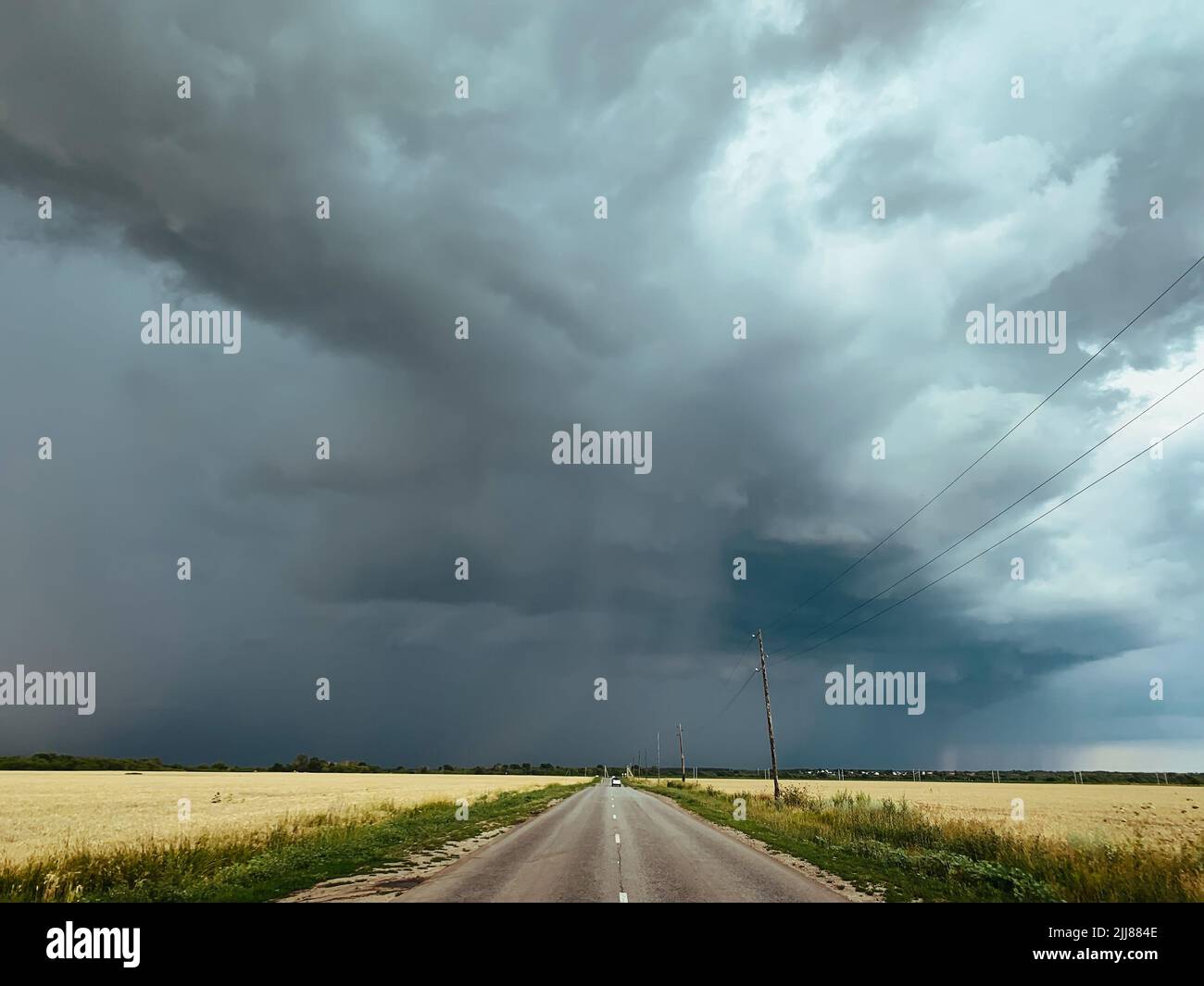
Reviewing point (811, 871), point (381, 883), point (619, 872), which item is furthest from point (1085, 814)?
point (381, 883)

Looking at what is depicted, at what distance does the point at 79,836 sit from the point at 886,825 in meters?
28.5

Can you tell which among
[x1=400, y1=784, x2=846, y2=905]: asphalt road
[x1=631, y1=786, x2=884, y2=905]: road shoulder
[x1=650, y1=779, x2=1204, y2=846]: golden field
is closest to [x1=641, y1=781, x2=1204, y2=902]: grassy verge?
[x1=631, y1=786, x2=884, y2=905]: road shoulder

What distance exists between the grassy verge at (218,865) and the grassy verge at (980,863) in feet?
41.8

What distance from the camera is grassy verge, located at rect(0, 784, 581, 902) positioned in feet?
47.6

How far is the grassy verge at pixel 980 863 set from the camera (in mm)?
14312

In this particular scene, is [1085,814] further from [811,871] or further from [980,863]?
[811,871]

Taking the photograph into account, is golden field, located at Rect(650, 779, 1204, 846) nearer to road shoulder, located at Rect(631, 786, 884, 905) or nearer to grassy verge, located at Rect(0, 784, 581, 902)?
road shoulder, located at Rect(631, 786, 884, 905)

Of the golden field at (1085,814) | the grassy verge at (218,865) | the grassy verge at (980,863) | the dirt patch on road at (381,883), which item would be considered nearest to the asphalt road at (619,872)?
the dirt patch on road at (381,883)

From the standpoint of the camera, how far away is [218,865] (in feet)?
59.2

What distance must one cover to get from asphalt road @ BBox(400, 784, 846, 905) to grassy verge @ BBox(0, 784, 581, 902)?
3.12 m

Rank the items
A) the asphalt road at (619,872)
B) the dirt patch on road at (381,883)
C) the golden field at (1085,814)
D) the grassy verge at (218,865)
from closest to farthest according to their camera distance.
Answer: the dirt patch on road at (381,883) < the asphalt road at (619,872) < the grassy verge at (218,865) < the golden field at (1085,814)

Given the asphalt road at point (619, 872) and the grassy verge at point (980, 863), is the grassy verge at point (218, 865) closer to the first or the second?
the asphalt road at point (619, 872)
